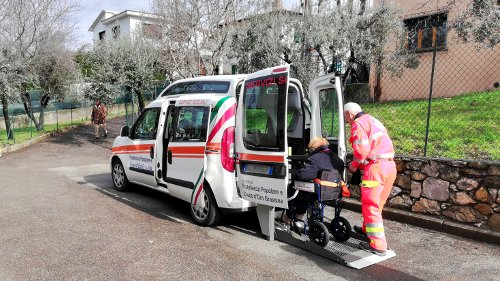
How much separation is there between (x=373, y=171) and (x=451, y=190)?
1.79 metres

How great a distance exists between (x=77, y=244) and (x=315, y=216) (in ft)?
9.75

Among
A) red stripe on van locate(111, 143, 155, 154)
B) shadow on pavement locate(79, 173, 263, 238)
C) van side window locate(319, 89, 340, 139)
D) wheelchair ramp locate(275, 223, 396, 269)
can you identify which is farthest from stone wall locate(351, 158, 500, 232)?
red stripe on van locate(111, 143, 155, 154)

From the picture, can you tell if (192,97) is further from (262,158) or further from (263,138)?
(262,158)

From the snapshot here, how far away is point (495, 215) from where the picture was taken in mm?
5078

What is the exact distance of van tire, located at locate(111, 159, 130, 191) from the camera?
25.5 ft

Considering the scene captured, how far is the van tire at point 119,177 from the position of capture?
306 inches

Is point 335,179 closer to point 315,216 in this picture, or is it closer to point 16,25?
point 315,216

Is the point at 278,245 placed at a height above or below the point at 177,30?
below

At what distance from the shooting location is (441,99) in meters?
10.3

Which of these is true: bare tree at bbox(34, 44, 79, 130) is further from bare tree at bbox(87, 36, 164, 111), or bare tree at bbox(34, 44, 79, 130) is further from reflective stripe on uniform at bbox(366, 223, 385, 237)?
reflective stripe on uniform at bbox(366, 223, 385, 237)

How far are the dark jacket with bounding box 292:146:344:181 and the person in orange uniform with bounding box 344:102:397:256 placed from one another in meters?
0.27

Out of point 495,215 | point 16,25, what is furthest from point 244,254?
point 16,25

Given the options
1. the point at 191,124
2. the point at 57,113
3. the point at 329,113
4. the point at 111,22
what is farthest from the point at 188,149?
the point at 111,22

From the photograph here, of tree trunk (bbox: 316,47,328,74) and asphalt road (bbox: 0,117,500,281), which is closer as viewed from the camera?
asphalt road (bbox: 0,117,500,281)
